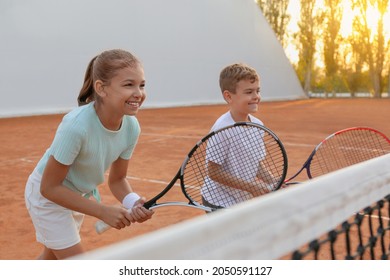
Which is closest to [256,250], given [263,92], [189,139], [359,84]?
[189,139]

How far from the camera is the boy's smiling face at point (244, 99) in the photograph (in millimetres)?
2098

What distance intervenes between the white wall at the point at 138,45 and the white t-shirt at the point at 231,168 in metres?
11.6

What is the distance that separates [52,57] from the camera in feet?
45.1

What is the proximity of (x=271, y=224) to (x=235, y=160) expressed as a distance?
3.71 feet

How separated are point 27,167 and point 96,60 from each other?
3.60 m

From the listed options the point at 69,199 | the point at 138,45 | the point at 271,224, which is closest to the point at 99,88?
the point at 69,199

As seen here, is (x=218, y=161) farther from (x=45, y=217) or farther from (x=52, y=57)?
(x=52, y=57)

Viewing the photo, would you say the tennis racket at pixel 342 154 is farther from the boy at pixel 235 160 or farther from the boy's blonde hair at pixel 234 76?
the boy's blonde hair at pixel 234 76

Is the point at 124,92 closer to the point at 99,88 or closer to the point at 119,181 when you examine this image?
the point at 99,88

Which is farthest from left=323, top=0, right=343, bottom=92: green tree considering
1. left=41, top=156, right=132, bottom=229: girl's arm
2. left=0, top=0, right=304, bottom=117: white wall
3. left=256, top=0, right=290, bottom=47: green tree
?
left=41, top=156, right=132, bottom=229: girl's arm

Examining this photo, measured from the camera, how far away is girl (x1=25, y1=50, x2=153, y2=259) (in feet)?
5.52

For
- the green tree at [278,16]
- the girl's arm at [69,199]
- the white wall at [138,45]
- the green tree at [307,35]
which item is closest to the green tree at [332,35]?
the green tree at [307,35]

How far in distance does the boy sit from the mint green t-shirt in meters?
0.36

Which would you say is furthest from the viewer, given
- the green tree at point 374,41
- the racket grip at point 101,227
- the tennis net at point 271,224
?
the green tree at point 374,41
